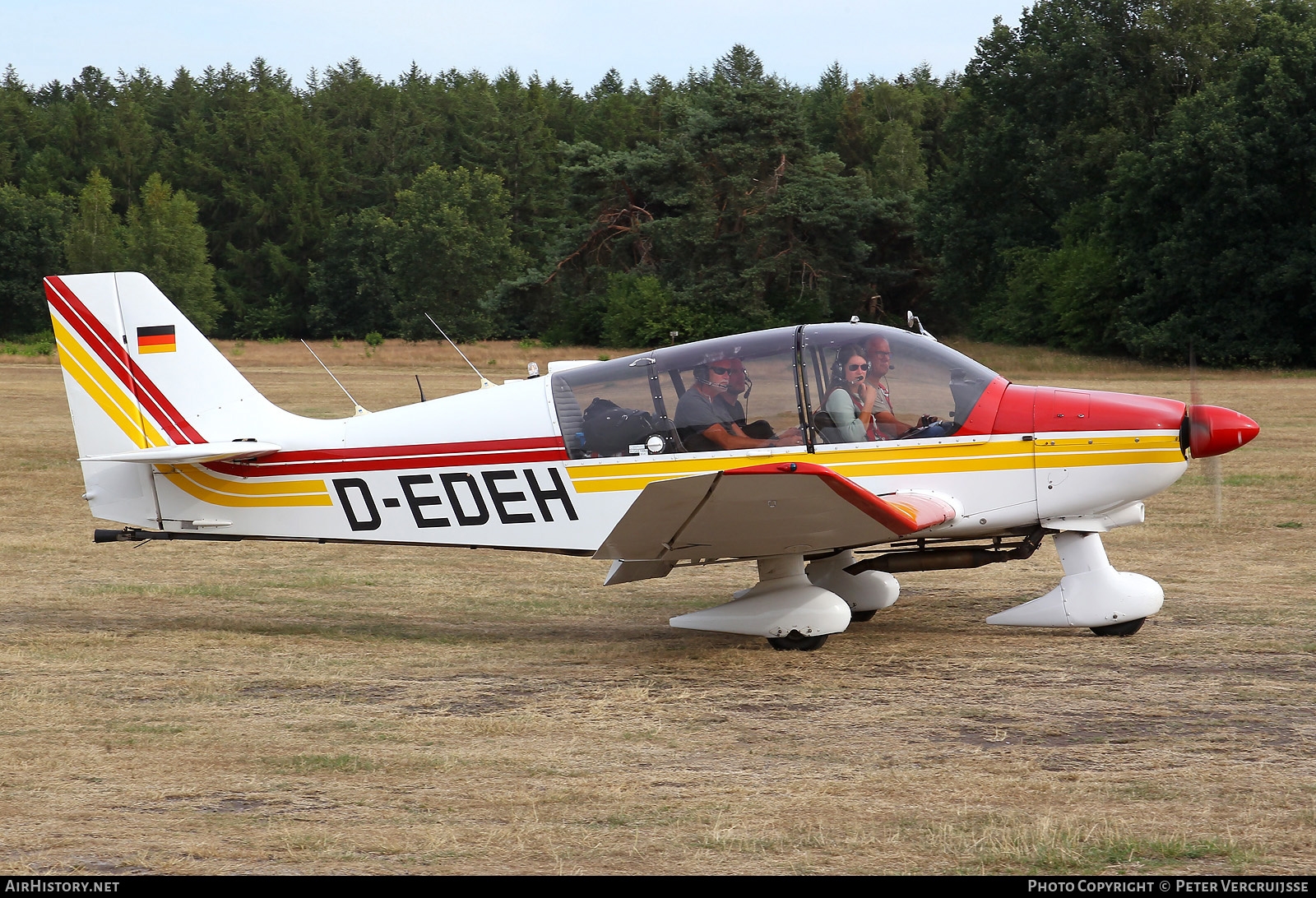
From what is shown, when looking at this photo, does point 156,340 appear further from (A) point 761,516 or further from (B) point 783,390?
(A) point 761,516

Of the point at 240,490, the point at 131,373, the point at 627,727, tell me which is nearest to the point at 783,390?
the point at 627,727

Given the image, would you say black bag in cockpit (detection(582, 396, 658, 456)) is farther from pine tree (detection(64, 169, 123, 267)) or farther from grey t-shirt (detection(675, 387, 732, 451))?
pine tree (detection(64, 169, 123, 267))

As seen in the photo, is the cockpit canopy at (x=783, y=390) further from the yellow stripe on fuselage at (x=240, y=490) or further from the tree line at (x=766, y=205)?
the tree line at (x=766, y=205)

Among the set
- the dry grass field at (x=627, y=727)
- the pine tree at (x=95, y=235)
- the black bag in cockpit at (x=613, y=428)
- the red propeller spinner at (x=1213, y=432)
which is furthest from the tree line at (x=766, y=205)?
the black bag in cockpit at (x=613, y=428)

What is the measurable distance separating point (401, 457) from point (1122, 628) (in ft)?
15.6

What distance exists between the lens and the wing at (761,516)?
20.6 ft

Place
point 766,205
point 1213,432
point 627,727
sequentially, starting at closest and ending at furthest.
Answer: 1. point 627,727
2. point 1213,432
3. point 766,205

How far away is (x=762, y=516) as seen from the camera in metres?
6.62

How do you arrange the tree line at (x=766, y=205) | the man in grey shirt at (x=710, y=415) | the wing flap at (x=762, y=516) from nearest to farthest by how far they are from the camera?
the wing flap at (x=762, y=516), the man in grey shirt at (x=710, y=415), the tree line at (x=766, y=205)

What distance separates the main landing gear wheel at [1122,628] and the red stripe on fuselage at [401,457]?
3.55 m

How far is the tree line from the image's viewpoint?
38.8 m

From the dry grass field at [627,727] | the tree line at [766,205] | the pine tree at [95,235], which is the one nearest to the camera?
the dry grass field at [627,727]
